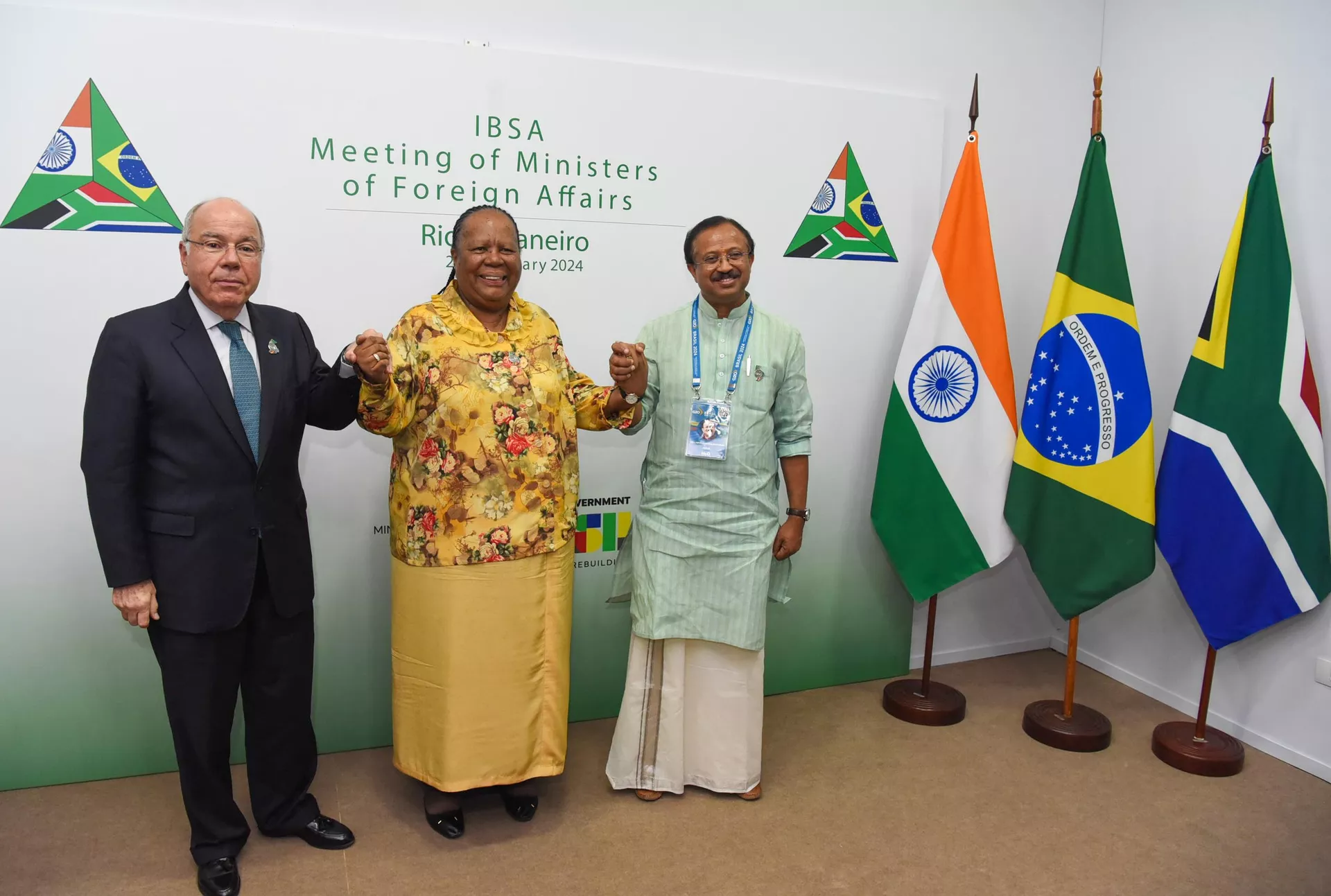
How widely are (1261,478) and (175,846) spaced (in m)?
3.59

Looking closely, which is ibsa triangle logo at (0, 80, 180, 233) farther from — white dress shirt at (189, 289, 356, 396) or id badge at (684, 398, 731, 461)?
id badge at (684, 398, 731, 461)

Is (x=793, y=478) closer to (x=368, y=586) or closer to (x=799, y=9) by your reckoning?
(x=368, y=586)

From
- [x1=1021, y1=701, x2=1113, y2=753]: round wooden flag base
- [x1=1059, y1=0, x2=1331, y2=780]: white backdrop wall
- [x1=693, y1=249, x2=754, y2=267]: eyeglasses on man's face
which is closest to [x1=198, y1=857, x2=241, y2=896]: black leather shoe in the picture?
[x1=693, y1=249, x2=754, y2=267]: eyeglasses on man's face

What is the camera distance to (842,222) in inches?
146

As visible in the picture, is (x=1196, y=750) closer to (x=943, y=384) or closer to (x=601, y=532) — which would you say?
(x=943, y=384)

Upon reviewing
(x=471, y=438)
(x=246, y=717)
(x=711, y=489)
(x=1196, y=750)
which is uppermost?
(x=471, y=438)

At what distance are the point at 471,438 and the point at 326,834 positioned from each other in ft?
4.04

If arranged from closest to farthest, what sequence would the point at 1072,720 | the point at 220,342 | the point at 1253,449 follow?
the point at 220,342 → the point at 1253,449 → the point at 1072,720

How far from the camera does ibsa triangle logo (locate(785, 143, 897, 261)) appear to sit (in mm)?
3666

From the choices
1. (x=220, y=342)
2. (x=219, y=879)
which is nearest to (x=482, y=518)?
(x=220, y=342)

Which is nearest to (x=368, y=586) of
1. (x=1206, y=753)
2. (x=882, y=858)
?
(x=882, y=858)

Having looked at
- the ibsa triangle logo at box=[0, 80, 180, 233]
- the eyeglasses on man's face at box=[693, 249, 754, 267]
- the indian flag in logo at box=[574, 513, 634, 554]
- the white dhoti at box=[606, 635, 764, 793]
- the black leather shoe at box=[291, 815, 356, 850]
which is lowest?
the black leather shoe at box=[291, 815, 356, 850]

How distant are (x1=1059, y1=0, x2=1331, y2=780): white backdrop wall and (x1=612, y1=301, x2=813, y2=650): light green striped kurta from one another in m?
1.88

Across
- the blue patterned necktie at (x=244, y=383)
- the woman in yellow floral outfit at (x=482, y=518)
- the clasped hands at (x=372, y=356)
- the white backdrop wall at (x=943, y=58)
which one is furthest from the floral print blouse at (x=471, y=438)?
the white backdrop wall at (x=943, y=58)
